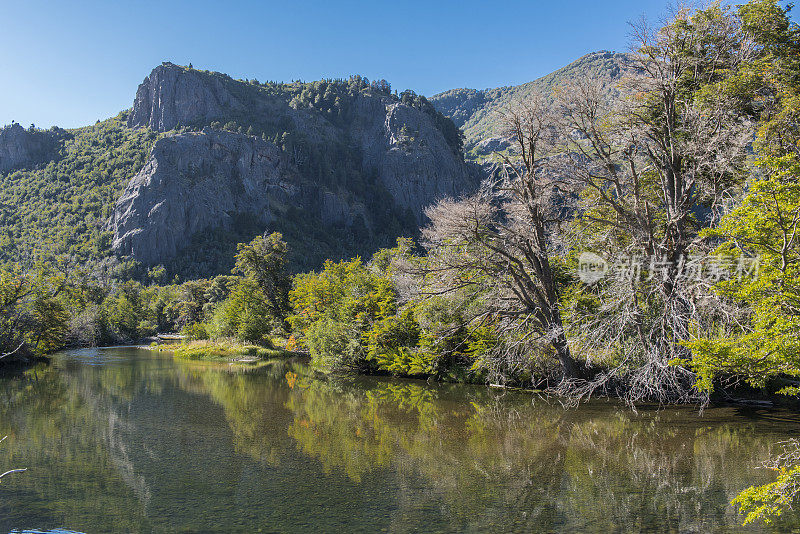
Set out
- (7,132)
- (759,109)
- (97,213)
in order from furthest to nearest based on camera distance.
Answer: (7,132) → (97,213) → (759,109)

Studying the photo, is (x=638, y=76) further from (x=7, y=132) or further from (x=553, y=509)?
(x=7, y=132)

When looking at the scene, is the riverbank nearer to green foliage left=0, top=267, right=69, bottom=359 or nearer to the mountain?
green foliage left=0, top=267, right=69, bottom=359

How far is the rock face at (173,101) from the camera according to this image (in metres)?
174

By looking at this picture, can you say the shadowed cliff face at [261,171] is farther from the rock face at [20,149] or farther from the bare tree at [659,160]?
the bare tree at [659,160]

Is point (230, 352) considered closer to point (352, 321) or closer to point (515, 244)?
point (352, 321)

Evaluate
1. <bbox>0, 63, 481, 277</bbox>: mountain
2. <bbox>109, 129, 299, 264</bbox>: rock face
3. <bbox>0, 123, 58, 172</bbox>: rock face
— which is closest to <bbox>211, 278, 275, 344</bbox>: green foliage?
<bbox>0, 63, 481, 277</bbox>: mountain

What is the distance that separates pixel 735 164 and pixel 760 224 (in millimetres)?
9306

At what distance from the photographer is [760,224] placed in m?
8.45

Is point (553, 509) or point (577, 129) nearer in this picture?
point (553, 509)

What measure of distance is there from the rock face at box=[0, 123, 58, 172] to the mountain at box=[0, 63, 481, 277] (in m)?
0.39

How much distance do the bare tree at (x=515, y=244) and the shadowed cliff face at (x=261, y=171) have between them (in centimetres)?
12750

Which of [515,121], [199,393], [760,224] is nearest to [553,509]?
[760,224]

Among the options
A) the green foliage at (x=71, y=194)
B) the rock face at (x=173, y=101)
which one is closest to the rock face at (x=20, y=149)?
the green foliage at (x=71, y=194)

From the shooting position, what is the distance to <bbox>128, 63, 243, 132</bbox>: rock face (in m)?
174
